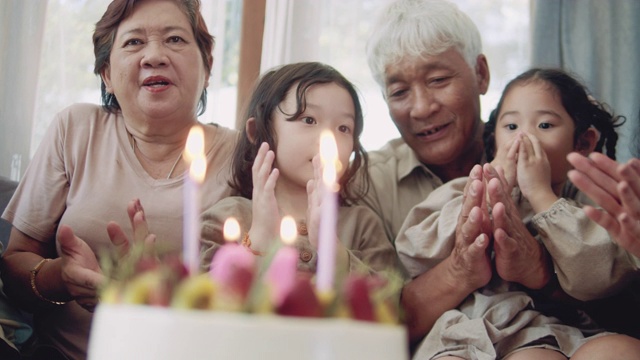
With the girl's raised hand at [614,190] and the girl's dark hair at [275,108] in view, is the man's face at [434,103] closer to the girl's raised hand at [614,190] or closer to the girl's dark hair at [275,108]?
the girl's dark hair at [275,108]

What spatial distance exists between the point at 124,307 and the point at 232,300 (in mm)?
110

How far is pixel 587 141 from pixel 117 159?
4.09ft

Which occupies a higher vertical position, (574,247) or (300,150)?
(300,150)

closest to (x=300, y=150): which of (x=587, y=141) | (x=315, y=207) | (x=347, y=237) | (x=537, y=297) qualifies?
(x=347, y=237)

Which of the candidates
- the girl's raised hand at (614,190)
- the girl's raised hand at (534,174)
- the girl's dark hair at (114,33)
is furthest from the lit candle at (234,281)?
the girl's dark hair at (114,33)

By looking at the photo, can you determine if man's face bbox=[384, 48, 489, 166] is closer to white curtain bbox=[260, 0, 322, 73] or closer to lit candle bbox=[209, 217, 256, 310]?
white curtain bbox=[260, 0, 322, 73]

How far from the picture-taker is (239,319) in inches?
27.5

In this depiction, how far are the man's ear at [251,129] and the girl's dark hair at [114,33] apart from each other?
245 mm

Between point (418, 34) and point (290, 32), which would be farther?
point (290, 32)

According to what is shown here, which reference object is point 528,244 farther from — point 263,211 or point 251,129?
point 251,129

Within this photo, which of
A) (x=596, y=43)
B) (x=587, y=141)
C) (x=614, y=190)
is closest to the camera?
(x=614, y=190)

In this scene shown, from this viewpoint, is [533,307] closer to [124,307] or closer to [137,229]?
[137,229]

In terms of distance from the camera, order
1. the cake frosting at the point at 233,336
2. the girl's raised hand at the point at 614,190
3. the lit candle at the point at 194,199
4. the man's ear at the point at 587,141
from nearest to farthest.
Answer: the cake frosting at the point at 233,336, the lit candle at the point at 194,199, the girl's raised hand at the point at 614,190, the man's ear at the point at 587,141

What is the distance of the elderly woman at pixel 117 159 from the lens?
1828 mm
